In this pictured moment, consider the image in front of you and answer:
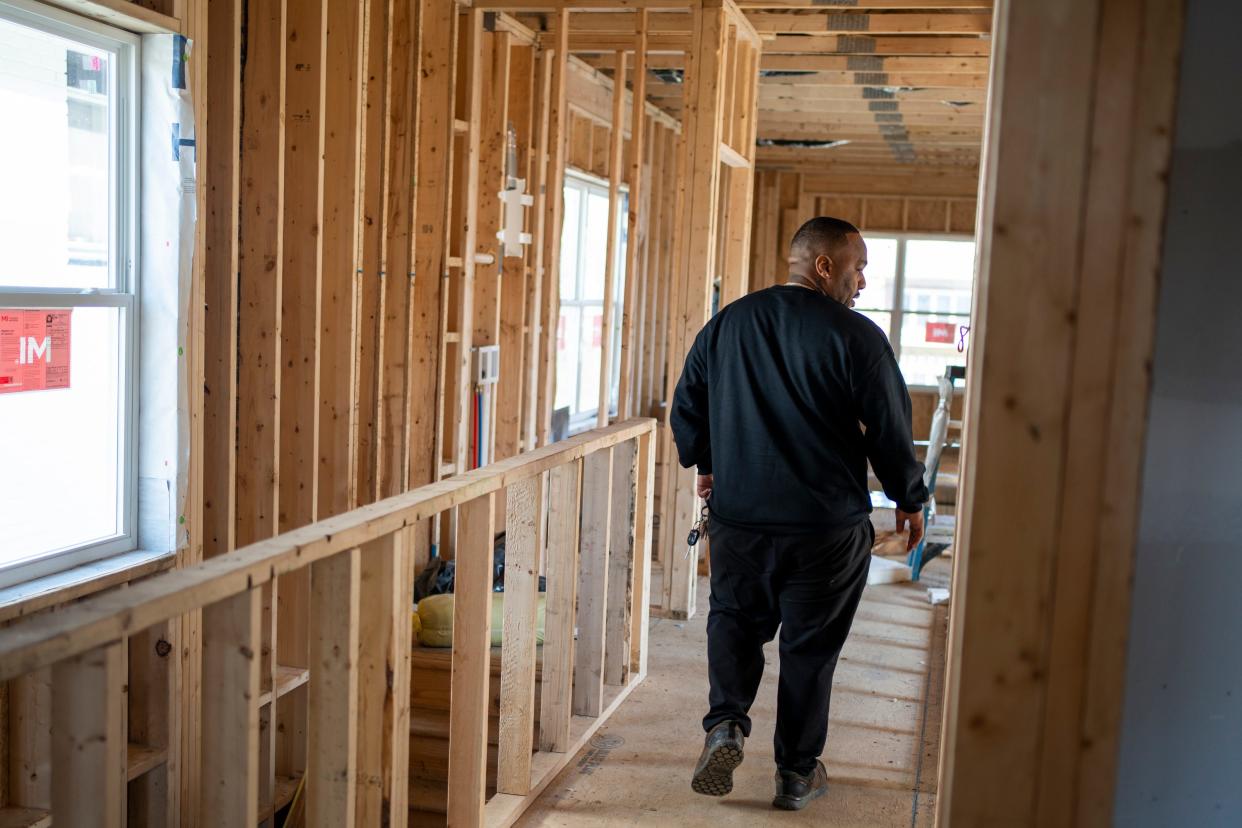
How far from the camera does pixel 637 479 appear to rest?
4.05 m

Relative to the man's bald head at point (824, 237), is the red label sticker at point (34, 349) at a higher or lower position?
lower

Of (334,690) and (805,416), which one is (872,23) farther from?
(334,690)

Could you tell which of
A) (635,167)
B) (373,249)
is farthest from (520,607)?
(635,167)

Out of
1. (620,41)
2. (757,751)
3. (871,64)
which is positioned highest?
(871,64)

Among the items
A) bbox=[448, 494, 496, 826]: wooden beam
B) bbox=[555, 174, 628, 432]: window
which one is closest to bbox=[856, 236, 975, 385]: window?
bbox=[555, 174, 628, 432]: window

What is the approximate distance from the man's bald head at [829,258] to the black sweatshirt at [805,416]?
0.27 feet

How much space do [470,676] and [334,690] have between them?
0.64 m

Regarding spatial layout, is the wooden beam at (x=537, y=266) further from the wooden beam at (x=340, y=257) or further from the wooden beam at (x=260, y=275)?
the wooden beam at (x=260, y=275)

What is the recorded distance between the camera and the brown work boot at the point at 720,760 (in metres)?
3.14

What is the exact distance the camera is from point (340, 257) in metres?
4.30

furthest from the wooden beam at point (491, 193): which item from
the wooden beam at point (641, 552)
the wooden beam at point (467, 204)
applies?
the wooden beam at point (641, 552)

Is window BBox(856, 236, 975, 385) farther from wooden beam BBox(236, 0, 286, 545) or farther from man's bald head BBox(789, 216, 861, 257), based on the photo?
man's bald head BBox(789, 216, 861, 257)

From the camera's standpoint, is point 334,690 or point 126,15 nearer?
point 334,690

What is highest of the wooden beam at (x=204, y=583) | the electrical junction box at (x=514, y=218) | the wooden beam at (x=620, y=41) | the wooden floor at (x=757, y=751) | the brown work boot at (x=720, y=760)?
the wooden beam at (x=620, y=41)
